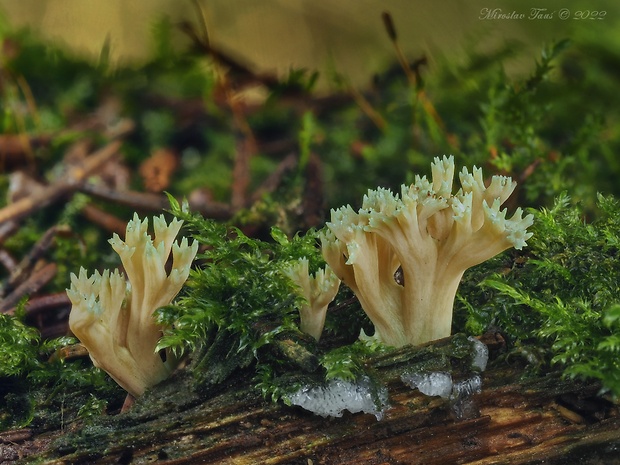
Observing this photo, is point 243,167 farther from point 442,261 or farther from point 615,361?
point 615,361

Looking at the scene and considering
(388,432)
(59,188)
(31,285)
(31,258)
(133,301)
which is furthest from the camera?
(59,188)

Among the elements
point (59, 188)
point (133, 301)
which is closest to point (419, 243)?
point (133, 301)

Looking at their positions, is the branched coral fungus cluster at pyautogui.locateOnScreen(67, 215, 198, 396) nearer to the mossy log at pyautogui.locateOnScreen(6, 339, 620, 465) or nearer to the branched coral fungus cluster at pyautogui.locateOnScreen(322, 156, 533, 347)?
the mossy log at pyautogui.locateOnScreen(6, 339, 620, 465)

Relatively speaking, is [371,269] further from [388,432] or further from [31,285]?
[31,285]

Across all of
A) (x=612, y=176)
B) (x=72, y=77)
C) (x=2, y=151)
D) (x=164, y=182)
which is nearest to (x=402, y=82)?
(x=612, y=176)

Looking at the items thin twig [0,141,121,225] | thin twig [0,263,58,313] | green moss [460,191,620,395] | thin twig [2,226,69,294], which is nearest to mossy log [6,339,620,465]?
green moss [460,191,620,395]

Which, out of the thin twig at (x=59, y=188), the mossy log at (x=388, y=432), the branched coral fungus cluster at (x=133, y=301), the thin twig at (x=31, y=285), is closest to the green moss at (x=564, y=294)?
the mossy log at (x=388, y=432)
